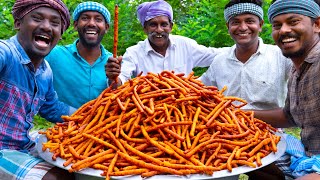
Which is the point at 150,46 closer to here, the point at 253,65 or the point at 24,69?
the point at 253,65

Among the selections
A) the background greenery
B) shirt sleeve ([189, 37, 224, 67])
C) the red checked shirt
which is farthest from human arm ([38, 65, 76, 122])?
the background greenery

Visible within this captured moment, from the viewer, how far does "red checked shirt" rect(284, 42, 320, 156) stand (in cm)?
281

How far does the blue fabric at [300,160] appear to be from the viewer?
8.56 feet

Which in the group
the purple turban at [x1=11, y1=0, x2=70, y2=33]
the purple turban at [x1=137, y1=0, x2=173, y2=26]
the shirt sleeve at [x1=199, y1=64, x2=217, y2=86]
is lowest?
the shirt sleeve at [x1=199, y1=64, x2=217, y2=86]

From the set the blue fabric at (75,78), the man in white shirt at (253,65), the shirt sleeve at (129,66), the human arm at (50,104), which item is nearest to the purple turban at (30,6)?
the human arm at (50,104)

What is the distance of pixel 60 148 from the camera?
229 cm

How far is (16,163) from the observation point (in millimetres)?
2463

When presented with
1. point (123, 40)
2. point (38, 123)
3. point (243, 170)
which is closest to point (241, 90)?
point (243, 170)

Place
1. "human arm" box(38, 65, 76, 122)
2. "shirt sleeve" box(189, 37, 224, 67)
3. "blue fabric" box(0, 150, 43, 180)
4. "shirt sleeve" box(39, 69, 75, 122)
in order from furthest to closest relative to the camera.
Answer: "shirt sleeve" box(189, 37, 224, 67)
"shirt sleeve" box(39, 69, 75, 122)
"human arm" box(38, 65, 76, 122)
"blue fabric" box(0, 150, 43, 180)

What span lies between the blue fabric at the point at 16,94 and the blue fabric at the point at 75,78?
93cm

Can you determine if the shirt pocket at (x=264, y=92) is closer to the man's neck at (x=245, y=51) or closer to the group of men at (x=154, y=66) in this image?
the group of men at (x=154, y=66)

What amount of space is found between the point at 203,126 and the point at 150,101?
35 cm

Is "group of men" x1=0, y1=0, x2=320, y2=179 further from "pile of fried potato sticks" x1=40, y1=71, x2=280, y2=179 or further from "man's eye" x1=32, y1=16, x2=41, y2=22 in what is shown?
"pile of fried potato sticks" x1=40, y1=71, x2=280, y2=179

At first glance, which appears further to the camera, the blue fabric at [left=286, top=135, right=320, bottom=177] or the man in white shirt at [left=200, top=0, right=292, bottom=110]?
the man in white shirt at [left=200, top=0, right=292, bottom=110]
